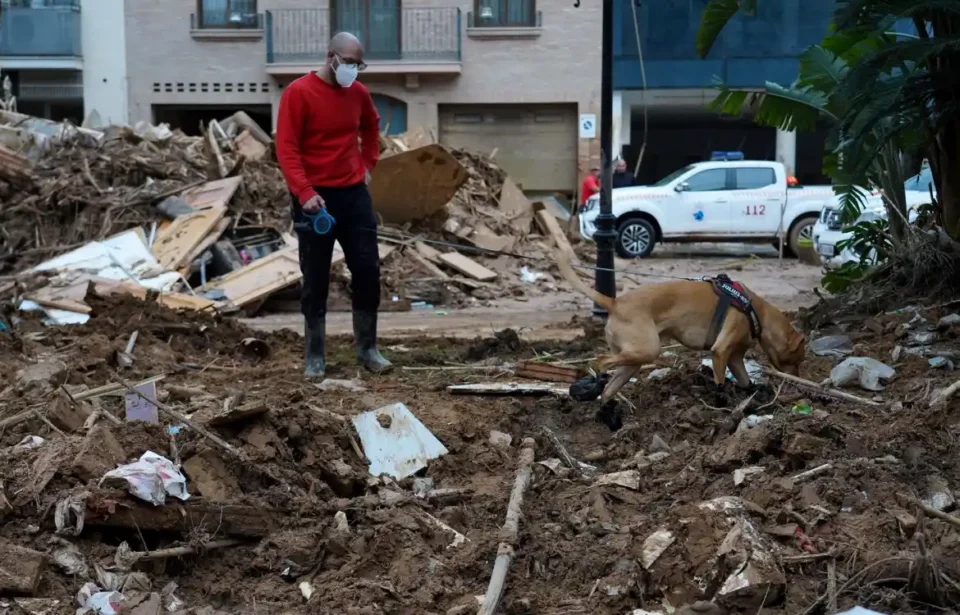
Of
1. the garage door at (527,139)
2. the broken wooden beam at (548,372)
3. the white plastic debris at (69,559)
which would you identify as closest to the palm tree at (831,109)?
the broken wooden beam at (548,372)

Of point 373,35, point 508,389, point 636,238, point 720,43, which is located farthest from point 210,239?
point 720,43

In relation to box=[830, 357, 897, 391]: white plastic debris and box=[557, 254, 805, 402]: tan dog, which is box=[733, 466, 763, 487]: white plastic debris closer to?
box=[557, 254, 805, 402]: tan dog

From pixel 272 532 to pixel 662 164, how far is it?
33.9m

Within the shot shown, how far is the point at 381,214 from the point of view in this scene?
16.9 meters

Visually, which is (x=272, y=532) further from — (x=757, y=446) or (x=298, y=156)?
(x=298, y=156)

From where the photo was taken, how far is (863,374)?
7277 millimetres

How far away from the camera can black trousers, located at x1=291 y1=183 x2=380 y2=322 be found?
27.3ft

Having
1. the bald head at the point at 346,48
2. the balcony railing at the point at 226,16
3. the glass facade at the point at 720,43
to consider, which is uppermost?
the balcony railing at the point at 226,16

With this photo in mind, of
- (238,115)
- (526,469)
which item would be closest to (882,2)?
(526,469)

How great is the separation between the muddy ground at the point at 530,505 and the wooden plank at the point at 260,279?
6.03 meters

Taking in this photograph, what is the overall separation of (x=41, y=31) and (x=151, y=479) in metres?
33.5

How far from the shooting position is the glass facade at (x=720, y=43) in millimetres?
31969

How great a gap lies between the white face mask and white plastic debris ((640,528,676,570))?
4.58 meters

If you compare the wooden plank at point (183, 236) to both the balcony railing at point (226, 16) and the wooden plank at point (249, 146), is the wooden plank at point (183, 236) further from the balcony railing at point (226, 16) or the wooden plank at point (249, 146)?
the balcony railing at point (226, 16)
